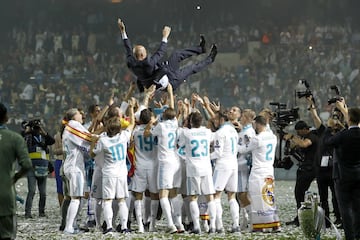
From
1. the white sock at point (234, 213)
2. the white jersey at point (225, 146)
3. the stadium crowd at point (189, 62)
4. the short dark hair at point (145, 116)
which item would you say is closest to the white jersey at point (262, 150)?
the white jersey at point (225, 146)

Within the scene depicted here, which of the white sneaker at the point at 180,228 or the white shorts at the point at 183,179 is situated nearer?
the white sneaker at the point at 180,228

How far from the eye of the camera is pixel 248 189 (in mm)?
12852

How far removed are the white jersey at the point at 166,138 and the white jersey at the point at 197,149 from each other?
136mm

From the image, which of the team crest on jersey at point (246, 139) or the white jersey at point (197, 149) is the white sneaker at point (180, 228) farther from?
the team crest on jersey at point (246, 139)

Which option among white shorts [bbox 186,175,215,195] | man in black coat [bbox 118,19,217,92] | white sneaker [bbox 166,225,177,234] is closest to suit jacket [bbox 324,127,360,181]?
white shorts [bbox 186,175,215,195]

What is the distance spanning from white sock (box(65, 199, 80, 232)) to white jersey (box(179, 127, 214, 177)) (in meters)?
1.65

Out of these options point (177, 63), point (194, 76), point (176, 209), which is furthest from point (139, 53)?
point (194, 76)

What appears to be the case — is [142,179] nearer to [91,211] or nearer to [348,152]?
[91,211]

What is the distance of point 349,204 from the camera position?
1022 cm

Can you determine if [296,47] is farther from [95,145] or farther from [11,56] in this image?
[95,145]

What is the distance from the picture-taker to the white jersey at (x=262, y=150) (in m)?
12.5

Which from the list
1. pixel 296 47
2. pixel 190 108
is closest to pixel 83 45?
pixel 296 47

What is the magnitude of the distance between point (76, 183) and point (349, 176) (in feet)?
13.2

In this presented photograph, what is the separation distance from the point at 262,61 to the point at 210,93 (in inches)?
85.8
